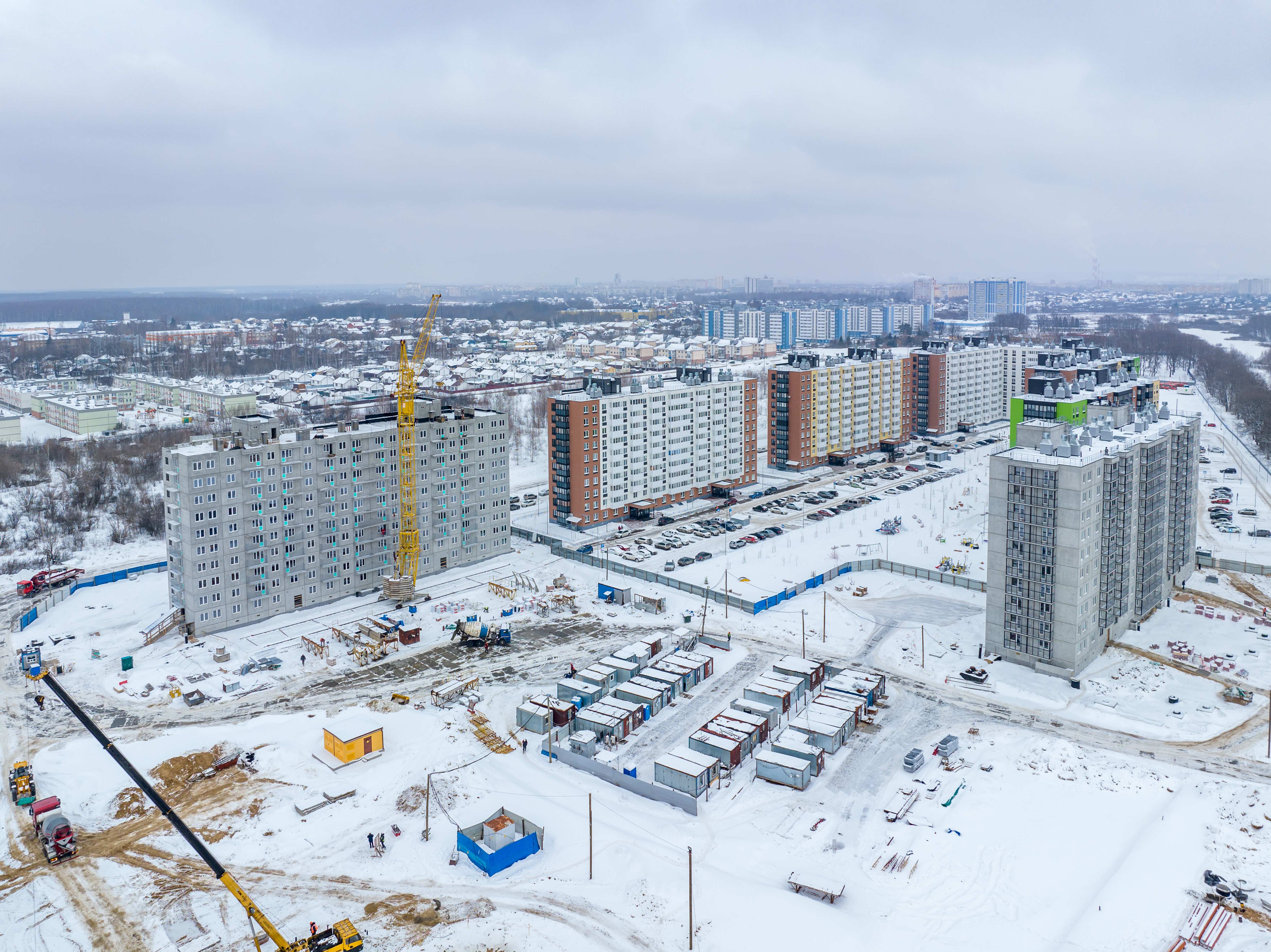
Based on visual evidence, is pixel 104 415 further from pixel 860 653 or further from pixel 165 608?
pixel 860 653

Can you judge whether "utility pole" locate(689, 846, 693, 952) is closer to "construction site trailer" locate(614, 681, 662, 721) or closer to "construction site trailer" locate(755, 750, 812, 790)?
"construction site trailer" locate(755, 750, 812, 790)

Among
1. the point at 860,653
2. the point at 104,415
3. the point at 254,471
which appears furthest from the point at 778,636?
the point at 104,415

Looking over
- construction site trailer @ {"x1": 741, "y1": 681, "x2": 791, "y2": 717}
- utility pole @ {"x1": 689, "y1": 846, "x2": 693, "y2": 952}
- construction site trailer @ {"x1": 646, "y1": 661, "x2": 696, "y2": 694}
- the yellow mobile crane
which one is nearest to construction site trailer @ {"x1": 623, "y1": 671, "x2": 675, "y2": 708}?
construction site trailer @ {"x1": 646, "y1": 661, "x2": 696, "y2": 694}

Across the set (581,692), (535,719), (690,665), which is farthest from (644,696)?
(535,719)

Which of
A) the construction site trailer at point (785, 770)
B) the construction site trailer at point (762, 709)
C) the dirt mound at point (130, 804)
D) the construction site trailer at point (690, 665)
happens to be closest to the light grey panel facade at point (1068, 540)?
the construction site trailer at point (762, 709)

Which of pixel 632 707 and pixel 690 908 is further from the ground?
pixel 632 707

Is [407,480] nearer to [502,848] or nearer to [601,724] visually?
[601,724]
